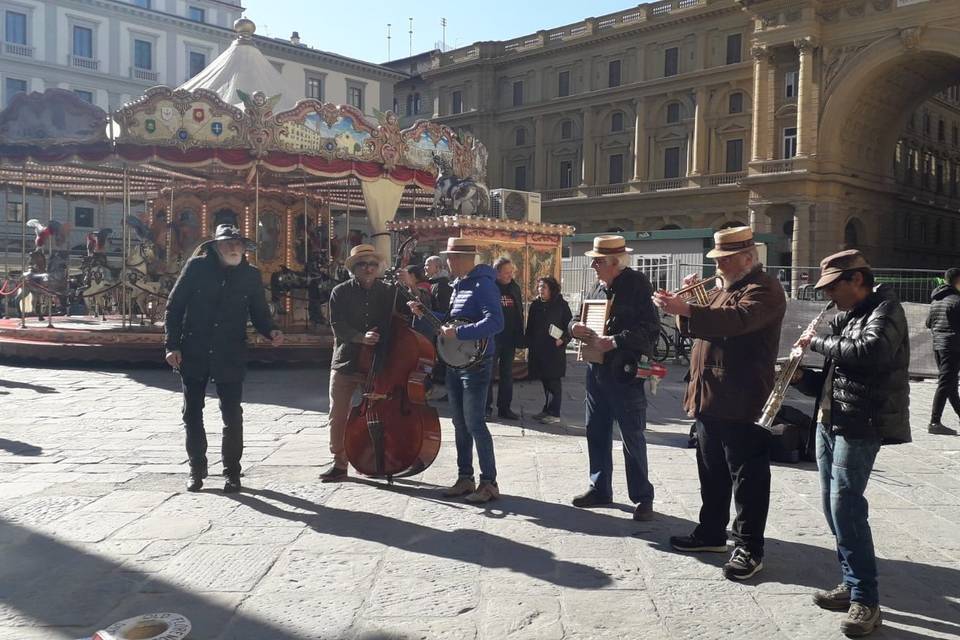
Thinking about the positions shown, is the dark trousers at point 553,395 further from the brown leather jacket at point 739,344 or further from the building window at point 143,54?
the building window at point 143,54

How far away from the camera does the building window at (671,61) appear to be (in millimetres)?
43688

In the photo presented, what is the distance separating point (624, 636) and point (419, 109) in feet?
183

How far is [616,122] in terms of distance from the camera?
46.8 m

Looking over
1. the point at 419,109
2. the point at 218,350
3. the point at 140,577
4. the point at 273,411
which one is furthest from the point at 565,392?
the point at 419,109

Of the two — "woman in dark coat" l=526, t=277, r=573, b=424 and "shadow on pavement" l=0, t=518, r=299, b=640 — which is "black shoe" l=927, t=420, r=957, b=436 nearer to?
"woman in dark coat" l=526, t=277, r=573, b=424

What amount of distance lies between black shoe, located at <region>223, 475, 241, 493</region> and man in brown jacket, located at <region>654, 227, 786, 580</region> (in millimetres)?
3165

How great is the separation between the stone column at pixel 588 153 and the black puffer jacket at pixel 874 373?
44.7 meters

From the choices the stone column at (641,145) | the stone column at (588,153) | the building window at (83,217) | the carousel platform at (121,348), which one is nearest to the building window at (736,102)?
the stone column at (641,145)

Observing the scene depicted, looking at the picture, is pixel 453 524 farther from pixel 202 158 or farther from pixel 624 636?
pixel 202 158

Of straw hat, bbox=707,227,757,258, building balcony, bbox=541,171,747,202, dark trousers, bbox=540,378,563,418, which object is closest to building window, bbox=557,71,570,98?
building balcony, bbox=541,171,747,202

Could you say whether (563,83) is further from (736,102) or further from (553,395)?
(553,395)

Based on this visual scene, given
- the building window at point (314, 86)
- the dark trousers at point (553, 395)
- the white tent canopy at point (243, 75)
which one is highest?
the building window at point (314, 86)

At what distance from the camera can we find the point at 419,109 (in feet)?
186

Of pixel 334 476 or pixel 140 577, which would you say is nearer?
pixel 140 577
